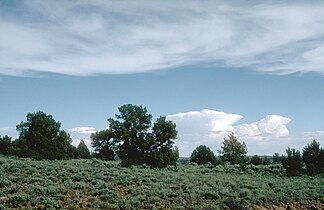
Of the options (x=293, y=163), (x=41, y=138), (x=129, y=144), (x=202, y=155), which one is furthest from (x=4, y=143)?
(x=293, y=163)

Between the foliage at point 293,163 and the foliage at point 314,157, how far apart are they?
1520 mm

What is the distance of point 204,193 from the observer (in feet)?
74.2

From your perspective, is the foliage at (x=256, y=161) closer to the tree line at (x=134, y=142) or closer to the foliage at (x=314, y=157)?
the foliage at (x=314, y=157)

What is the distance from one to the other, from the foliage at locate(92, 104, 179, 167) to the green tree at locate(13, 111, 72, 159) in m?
11.3

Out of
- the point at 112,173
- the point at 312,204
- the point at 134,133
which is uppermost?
the point at 134,133

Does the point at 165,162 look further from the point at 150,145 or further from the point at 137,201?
the point at 137,201

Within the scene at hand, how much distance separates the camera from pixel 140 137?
47.6m

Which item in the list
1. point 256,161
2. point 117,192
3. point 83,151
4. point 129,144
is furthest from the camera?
point 83,151

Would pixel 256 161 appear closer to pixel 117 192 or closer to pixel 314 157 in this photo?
pixel 314 157

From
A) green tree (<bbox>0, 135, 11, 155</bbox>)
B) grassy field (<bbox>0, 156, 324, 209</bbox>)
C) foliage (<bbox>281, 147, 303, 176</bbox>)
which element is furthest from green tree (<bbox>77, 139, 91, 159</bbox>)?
grassy field (<bbox>0, 156, 324, 209</bbox>)

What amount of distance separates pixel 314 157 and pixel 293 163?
520cm

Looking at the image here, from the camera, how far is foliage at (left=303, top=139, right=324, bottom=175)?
49.8 metres

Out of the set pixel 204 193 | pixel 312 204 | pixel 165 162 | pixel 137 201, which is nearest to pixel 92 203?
pixel 137 201

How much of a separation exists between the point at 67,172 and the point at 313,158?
125 ft
